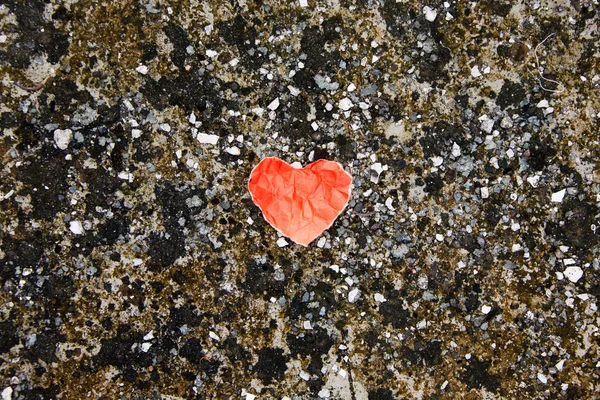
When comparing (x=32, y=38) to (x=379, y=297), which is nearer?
(x=32, y=38)

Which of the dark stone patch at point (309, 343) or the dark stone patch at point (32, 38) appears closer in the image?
the dark stone patch at point (32, 38)

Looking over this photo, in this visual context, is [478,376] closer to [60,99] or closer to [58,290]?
[58,290]

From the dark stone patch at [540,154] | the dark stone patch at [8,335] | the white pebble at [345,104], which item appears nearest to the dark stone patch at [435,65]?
the white pebble at [345,104]

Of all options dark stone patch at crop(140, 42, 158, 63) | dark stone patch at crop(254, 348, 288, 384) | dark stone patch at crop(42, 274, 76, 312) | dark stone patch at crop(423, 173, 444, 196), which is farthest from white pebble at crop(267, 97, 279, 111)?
dark stone patch at crop(42, 274, 76, 312)

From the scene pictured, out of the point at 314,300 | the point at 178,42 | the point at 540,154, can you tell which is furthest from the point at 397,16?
the point at 314,300

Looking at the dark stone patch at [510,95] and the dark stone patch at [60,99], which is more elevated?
the dark stone patch at [510,95]

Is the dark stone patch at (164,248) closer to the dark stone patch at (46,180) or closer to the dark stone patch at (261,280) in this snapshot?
the dark stone patch at (261,280)
